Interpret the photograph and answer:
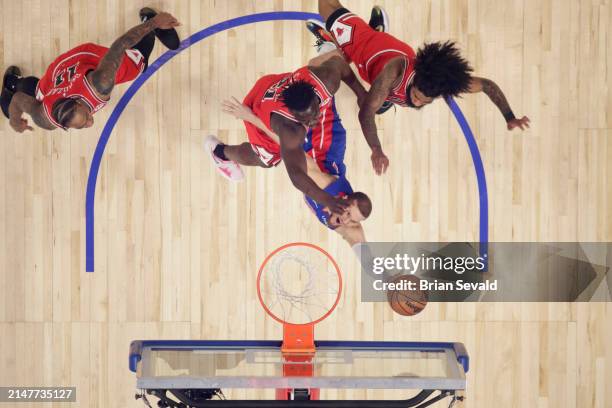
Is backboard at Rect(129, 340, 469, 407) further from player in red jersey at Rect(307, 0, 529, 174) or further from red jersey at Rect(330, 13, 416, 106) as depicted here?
red jersey at Rect(330, 13, 416, 106)

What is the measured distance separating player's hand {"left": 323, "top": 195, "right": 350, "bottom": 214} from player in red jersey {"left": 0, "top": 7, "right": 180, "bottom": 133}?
1401mm

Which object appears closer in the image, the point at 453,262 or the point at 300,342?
the point at 300,342

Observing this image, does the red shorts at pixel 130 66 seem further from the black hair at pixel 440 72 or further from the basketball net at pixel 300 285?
the black hair at pixel 440 72

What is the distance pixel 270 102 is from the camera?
15.1ft

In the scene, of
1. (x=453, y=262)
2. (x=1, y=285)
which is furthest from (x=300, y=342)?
(x=1, y=285)

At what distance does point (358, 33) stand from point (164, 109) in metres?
1.34

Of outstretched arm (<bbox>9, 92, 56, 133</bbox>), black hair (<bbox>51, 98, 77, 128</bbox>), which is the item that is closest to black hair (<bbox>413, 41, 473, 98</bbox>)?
black hair (<bbox>51, 98, 77, 128</bbox>)

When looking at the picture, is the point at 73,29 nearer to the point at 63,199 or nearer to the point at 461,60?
the point at 63,199

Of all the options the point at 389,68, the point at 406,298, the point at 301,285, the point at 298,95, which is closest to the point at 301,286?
the point at 301,285

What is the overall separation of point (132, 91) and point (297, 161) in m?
Answer: 1.17

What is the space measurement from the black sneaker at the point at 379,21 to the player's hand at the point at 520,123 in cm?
101

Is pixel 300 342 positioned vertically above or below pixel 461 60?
below

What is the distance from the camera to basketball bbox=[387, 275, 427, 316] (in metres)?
4.83

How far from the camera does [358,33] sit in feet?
15.2
